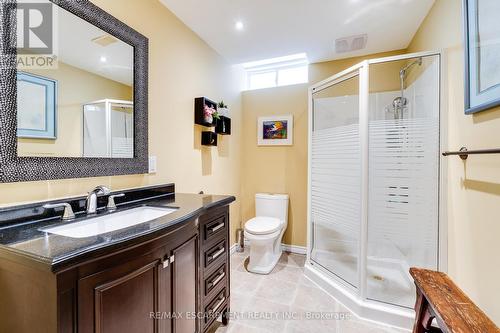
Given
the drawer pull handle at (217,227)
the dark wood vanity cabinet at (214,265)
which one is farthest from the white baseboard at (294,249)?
the drawer pull handle at (217,227)

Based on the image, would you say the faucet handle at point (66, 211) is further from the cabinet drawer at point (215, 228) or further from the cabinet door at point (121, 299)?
the cabinet drawer at point (215, 228)

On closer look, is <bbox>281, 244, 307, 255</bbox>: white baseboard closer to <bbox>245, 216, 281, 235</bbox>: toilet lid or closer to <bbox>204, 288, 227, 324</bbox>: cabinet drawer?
<bbox>245, 216, 281, 235</bbox>: toilet lid

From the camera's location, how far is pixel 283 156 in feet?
10.0

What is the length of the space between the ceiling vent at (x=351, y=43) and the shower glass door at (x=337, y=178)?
1.66 feet

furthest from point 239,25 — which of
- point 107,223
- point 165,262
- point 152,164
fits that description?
point 165,262

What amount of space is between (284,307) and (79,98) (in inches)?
80.8

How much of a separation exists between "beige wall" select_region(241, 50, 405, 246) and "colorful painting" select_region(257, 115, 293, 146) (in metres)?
0.06

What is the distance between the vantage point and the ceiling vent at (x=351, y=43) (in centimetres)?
232

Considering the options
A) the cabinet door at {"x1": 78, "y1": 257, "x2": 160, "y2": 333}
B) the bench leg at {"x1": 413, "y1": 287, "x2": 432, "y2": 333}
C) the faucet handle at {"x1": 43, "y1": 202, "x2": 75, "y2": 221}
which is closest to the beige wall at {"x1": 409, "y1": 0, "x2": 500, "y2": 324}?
the bench leg at {"x1": 413, "y1": 287, "x2": 432, "y2": 333}

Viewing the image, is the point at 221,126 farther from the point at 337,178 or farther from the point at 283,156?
the point at 337,178

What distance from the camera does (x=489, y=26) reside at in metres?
1.12

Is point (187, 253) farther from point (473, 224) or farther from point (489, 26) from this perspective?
point (489, 26)

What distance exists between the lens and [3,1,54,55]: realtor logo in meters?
1.00

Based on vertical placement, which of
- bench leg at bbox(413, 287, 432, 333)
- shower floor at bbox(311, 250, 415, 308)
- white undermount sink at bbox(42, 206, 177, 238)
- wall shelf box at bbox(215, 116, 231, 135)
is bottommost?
shower floor at bbox(311, 250, 415, 308)
